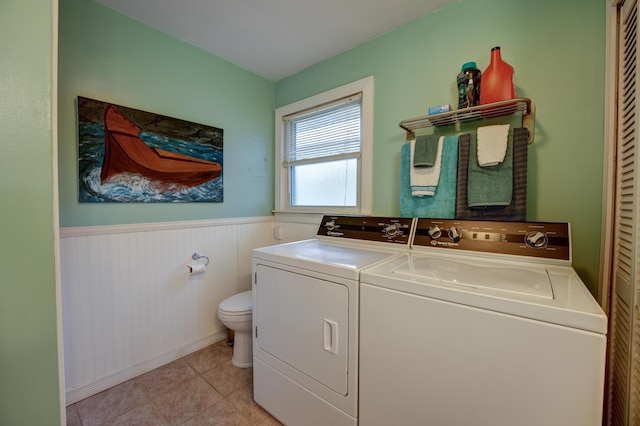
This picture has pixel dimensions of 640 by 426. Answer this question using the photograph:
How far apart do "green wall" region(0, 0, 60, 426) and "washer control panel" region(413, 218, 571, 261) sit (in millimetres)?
1638

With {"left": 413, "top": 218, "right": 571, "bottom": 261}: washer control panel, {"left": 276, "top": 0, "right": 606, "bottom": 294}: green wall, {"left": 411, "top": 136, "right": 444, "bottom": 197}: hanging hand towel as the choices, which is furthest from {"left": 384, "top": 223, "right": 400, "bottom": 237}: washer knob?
{"left": 276, "top": 0, "right": 606, "bottom": 294}: green wall

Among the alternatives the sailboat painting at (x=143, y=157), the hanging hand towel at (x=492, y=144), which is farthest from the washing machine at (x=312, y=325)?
the sailboat painting at (x=143, y=157)

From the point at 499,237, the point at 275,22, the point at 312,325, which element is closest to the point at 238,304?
the point at 312,325

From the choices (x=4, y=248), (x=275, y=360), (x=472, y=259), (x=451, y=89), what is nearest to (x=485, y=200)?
(x=472, y=259)

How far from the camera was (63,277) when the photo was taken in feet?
4.82

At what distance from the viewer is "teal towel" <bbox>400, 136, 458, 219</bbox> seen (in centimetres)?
150

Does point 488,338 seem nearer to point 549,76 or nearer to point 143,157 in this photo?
point 549,76

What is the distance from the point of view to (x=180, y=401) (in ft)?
5.09

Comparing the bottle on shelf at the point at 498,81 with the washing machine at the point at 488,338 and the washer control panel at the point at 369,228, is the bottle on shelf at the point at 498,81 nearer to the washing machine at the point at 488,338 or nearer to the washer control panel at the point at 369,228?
the washing machine at the point at 488,338

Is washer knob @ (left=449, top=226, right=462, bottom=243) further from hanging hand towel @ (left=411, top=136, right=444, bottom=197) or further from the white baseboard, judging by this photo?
the white baseboard

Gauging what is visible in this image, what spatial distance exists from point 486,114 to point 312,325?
4.85ft

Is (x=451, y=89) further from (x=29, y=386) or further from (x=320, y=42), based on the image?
(x=29, y=386)

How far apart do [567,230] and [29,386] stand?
A: 216 cm

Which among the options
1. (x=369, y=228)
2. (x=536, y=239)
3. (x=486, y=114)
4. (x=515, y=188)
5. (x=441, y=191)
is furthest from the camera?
(x=369, y=228)
